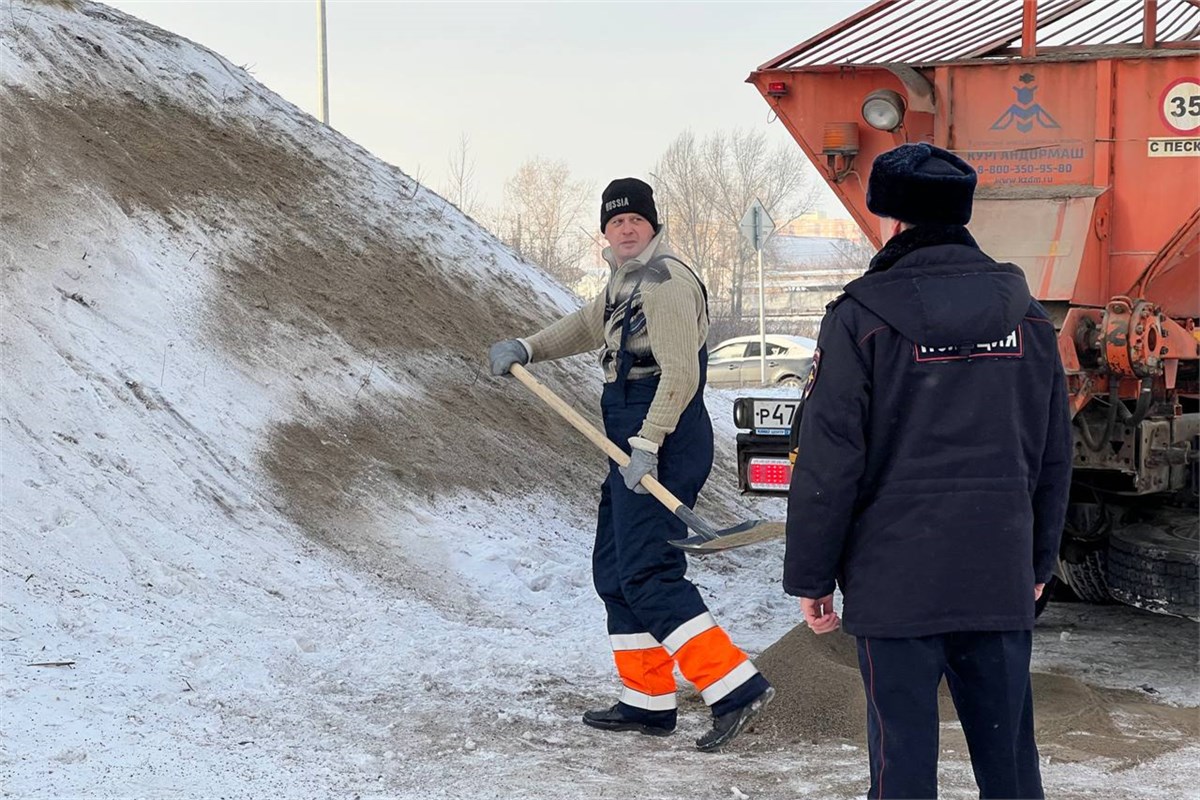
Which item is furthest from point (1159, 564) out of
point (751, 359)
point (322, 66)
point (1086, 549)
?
point (751, 359)

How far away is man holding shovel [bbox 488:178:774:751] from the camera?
4.79 meters

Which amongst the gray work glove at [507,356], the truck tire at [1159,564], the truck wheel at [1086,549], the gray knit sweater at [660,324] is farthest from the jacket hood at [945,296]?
the truck wheel at [1086,549]

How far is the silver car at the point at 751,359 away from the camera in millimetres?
21844

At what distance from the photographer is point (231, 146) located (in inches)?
392

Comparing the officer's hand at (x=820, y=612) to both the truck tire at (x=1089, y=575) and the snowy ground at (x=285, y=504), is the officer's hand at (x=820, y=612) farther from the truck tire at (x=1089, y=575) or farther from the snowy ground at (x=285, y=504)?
the truck tire at (x=1089, y=575)

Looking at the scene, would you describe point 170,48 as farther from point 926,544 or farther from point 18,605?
point 926,544

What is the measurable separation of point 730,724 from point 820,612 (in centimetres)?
172

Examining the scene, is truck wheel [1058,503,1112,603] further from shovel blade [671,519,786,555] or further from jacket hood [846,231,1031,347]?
jacket hood [846,231,1031,347]

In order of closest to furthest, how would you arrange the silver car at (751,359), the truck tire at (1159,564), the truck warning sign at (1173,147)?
1. the truck tire at (1159,564)
2. the truck warning sign at (1173,147)
3. the silver car at (751,359)

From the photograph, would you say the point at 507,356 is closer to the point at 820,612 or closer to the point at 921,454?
the point at 820,612

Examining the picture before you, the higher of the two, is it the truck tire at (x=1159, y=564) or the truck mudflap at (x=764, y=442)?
the truck mudflap at (x=764, y=442)

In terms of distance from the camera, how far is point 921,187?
3.06 m

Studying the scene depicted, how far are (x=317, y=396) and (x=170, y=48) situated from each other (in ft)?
14.5

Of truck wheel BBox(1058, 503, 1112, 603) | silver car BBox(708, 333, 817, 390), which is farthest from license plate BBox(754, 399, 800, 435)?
silver car BBox(708, 333, 817, 390)
